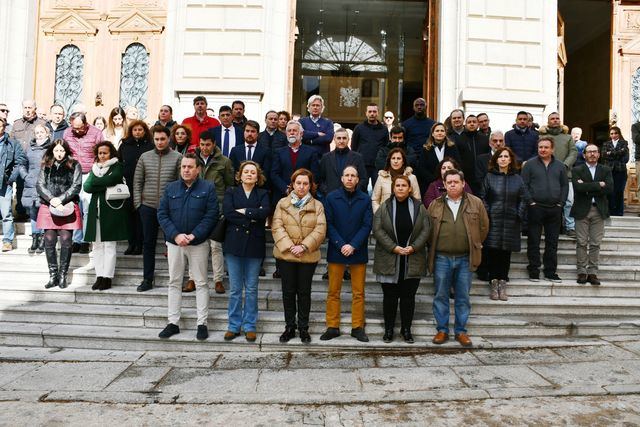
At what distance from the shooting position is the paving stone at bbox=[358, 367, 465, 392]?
15.3ft

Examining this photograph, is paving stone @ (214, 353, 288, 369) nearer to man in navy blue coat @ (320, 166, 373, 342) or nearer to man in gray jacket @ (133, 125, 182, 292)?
man in navy blue coat @ (320, 166, 373, 342)

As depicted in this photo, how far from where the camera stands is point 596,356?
216 inches

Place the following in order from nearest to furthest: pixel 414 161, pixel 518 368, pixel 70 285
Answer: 1. pixel 518 368
2. pixel 70 285
3. pixel 414 161

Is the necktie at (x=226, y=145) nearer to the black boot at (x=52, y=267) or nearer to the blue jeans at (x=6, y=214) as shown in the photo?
the black boot at (x=52, y=267)

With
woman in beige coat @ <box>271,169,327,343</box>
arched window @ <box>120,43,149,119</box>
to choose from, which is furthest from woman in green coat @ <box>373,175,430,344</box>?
arched window @ <box>120,43,149,119</box>

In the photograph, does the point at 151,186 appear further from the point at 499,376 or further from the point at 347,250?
the point at 499,376

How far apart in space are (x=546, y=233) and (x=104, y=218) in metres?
5.95

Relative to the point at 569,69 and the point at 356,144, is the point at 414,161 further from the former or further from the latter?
the point at 569,69

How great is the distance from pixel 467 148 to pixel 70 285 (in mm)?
5891

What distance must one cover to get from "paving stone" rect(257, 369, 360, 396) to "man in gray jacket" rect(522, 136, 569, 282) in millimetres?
3494

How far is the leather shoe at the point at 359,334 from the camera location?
5.87 metres

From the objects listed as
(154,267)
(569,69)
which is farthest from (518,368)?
(569,69)

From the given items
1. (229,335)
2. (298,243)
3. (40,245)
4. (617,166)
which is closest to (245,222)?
(298,243)

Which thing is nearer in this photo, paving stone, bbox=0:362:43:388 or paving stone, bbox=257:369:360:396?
paving stone, bbox=257:369:360:396
